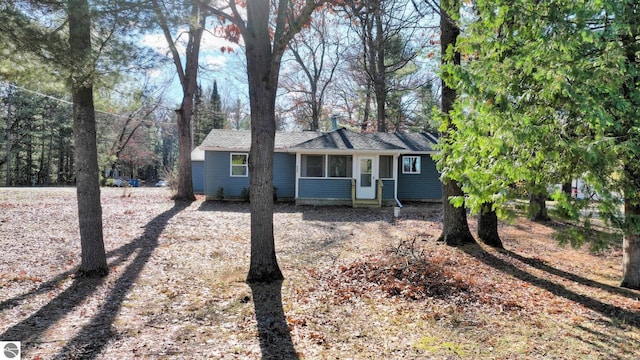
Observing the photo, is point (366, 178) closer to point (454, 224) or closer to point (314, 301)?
point (454, 224)

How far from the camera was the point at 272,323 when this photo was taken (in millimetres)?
4039

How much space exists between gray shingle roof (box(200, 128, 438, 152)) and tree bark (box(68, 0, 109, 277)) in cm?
933

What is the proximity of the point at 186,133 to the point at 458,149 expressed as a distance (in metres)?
13.2

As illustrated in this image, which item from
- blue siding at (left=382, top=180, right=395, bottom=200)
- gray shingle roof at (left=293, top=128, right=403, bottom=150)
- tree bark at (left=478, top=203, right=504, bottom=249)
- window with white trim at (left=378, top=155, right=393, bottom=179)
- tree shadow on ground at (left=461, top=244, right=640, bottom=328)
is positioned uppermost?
gray shingle roof at (left=293, top=128, right=403, bottom=150)

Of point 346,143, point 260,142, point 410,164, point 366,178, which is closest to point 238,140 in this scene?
point 346,143

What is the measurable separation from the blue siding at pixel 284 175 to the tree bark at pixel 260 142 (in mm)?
10470

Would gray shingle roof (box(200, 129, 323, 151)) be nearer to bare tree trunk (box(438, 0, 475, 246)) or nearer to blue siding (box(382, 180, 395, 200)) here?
blue siding (box(382, 180, 395, 200))

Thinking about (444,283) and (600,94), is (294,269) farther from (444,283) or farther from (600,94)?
(600,94)

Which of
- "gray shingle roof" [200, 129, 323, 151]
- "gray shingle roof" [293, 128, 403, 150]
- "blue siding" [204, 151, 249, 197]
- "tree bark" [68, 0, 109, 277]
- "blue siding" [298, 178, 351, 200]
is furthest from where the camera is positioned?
"blue siding" [204, 151, 249, 197]

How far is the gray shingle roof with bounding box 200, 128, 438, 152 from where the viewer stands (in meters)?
14.6

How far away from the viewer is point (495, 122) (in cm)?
367

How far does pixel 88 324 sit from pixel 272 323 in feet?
6.47

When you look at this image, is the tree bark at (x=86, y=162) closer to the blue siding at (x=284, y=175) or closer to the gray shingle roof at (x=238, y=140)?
the gray shingle roof at (x=238, y=140)

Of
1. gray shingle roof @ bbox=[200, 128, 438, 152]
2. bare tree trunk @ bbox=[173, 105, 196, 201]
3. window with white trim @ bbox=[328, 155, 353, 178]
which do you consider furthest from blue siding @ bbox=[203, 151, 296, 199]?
window with white trim @ bbox=[328, 155, 353, 178]
